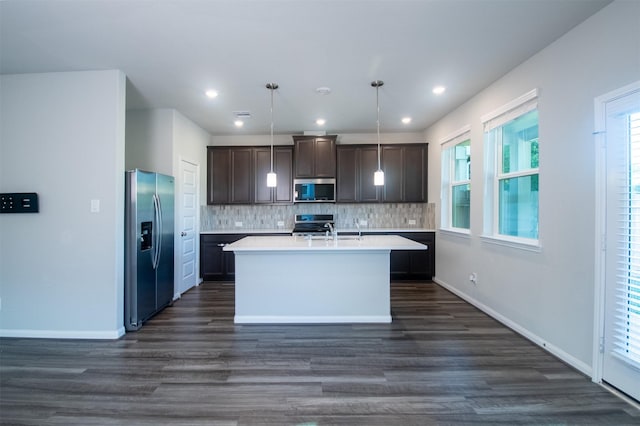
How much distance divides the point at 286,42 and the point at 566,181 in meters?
2.59

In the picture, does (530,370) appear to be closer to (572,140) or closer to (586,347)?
(586,347)

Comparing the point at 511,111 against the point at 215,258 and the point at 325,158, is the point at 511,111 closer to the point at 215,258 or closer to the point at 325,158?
the point at 325,158

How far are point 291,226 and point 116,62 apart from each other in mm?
3586

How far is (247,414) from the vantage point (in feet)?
5.99

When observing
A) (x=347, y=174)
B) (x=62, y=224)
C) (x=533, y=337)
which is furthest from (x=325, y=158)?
(x=533, y=337)

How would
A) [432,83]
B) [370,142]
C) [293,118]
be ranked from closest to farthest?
[432,83], [293,118], [370,142]

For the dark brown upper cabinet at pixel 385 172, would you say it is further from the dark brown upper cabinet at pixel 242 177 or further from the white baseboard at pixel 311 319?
the white baseboard at pixel 311 319

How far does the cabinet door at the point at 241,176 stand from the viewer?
17.7 ft

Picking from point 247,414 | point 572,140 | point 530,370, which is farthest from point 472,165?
point 247,414

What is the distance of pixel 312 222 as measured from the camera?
5.40m

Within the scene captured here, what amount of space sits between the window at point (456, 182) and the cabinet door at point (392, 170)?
2.58 ft

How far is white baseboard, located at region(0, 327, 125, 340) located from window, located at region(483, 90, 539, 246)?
419 centimetres

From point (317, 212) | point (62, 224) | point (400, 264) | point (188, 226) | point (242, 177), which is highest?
point (242, 177)

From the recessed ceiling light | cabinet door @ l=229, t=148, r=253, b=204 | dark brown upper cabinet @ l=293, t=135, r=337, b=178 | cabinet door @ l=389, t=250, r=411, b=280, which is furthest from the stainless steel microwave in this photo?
the recessed ceiling light
